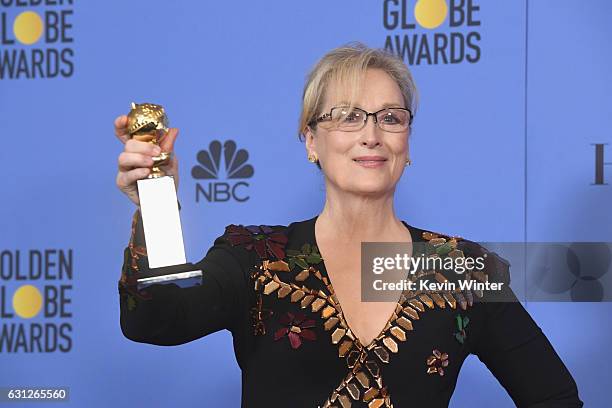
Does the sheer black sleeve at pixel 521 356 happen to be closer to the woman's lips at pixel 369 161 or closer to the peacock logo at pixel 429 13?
the woman's lips at pixel 369 161

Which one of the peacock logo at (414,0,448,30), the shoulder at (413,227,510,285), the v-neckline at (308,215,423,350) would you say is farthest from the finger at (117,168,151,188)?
the peacock logo at (414,0,448,30)

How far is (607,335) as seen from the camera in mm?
2240

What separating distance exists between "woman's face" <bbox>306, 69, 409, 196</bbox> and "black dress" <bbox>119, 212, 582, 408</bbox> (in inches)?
5.9

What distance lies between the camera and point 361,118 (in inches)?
68.6

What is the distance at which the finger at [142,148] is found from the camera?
46.6 inches

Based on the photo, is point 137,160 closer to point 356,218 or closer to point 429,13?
point 356,218

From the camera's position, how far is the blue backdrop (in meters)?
2.25

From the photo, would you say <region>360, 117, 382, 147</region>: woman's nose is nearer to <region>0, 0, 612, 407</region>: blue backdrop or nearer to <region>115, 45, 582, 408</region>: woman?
<region>115, 45, 582, 408</region>: woman

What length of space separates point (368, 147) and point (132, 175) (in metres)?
0.65

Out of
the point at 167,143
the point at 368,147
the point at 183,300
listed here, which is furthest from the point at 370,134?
the point at 167,143

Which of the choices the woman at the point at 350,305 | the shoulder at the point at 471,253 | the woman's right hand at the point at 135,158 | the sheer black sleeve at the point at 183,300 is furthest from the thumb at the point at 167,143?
the shoulder at the point at 471,253

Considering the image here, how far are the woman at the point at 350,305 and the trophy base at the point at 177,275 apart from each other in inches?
13.2

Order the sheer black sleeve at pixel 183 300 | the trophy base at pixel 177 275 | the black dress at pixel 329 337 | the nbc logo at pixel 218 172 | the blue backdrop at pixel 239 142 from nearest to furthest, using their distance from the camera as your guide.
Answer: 1. the trophy base at pixel 177 275
2. the sheer black sleeve at pixel 183 300
3. the black dress at pixel 329 337
4. the blue backdrop at pixel 239 142
5. the nbc logo at pixel 218 172

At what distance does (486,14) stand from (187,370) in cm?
118
